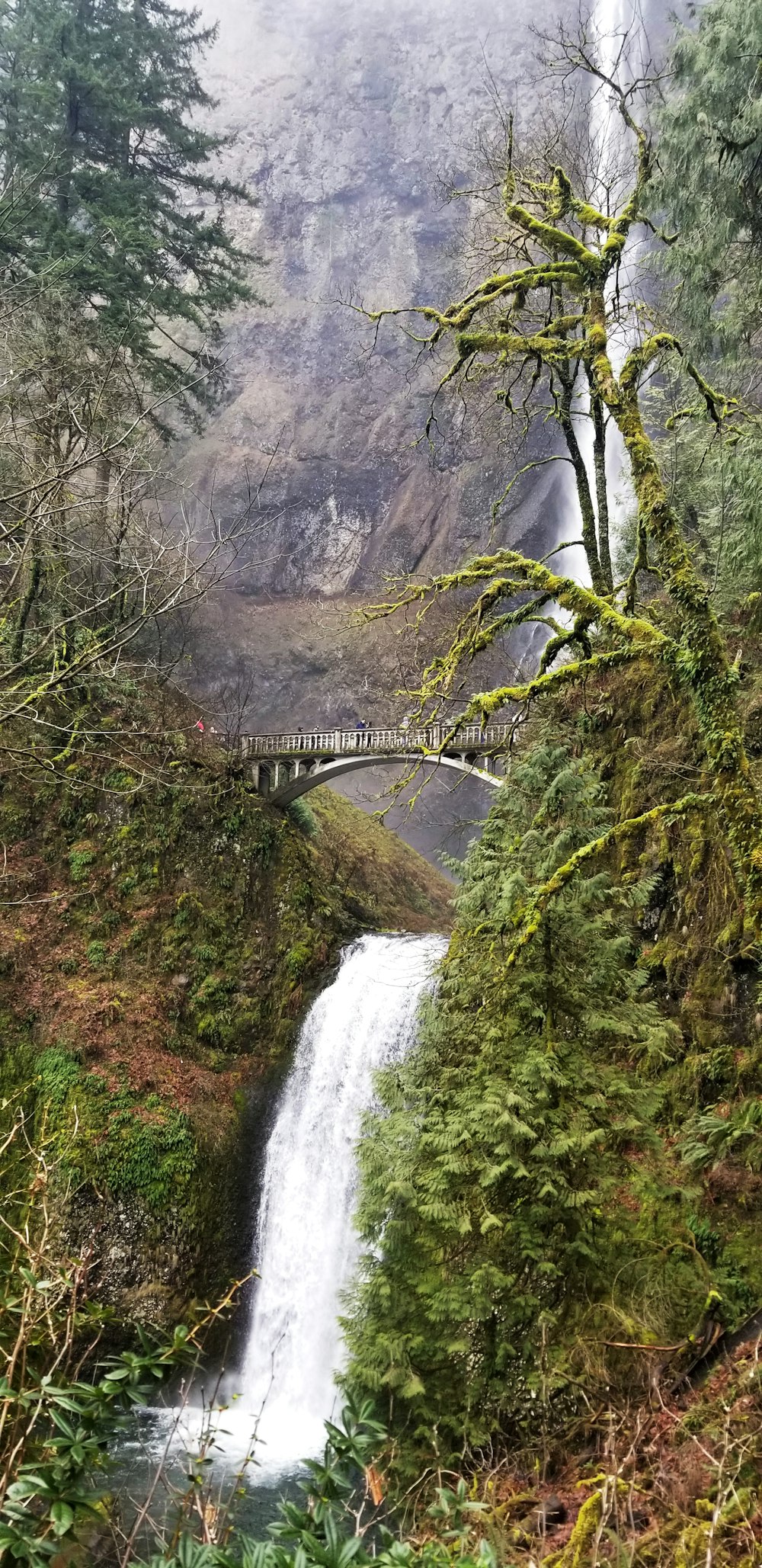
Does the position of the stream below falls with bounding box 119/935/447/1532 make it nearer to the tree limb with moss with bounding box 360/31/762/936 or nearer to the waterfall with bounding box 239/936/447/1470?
the waterfall with bounding box 239/936/447/1470

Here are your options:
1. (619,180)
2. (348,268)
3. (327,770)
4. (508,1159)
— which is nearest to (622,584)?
(508,1159)

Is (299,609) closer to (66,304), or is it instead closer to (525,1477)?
(66,304)

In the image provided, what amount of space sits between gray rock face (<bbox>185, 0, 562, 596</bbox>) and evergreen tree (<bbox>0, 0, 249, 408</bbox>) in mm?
14450

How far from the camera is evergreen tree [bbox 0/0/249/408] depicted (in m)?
14.7

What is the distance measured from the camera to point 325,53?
43.8 meters

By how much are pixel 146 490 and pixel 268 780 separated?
21.8ft

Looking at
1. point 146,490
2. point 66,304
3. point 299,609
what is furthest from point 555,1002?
point 299,609

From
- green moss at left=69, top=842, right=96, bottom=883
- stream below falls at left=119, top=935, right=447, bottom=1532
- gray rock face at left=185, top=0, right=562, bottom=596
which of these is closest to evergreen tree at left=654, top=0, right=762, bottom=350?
stream below falls at left=119, top=935, right=447, bottom=1532

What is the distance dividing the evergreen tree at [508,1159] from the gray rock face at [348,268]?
27.2 meters

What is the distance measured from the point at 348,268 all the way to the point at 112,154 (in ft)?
83.1

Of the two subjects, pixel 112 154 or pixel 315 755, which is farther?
pixel 112 154

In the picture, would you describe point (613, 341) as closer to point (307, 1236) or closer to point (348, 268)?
point (307, 1236)

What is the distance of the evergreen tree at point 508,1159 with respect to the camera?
5.53 m

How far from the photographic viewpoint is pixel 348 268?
39844 millimetres
